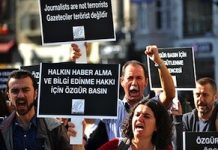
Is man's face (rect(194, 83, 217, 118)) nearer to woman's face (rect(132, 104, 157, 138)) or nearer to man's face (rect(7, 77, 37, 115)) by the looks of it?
woman's face (rect(132, 104, 157, 138))

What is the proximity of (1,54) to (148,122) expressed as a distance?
33.3 metres

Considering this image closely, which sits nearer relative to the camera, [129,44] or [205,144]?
[205,144]

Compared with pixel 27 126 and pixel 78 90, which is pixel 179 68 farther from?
pixel 27 126

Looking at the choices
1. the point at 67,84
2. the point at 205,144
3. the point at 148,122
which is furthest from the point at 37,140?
the point at 205,144

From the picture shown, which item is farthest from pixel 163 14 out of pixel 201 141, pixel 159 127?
pixel 159 127

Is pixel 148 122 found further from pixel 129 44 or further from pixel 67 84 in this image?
pixel 129 44

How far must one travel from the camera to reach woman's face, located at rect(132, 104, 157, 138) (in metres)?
5.12

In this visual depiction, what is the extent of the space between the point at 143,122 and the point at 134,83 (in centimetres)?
113

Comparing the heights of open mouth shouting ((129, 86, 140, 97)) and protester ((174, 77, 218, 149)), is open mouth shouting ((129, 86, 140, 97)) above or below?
above

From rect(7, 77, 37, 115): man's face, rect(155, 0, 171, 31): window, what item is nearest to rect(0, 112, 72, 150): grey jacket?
rect(7, 77, 37, 115): man's face

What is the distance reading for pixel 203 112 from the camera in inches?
281

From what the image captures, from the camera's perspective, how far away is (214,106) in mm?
7262

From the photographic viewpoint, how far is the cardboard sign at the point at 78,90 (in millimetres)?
5547

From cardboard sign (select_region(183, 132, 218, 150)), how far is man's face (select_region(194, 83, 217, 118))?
4.36ft
